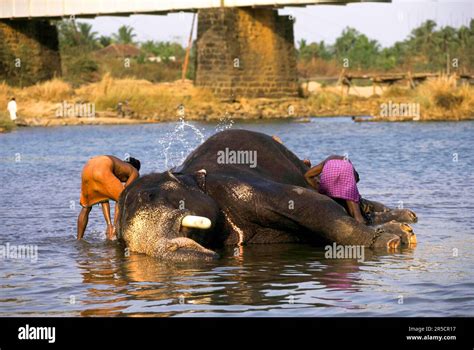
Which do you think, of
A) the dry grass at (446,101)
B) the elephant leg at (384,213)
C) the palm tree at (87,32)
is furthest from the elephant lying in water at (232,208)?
the palm tree at (87,32)

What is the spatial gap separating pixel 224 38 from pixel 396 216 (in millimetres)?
35952

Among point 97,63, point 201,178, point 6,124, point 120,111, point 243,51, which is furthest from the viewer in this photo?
point 97,63

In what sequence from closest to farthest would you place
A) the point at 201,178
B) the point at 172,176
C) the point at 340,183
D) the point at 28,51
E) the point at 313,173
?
the point at 172,176 < the point at 201,178 < the point at 340,183 < the point at 313,173 < the point at 28,51

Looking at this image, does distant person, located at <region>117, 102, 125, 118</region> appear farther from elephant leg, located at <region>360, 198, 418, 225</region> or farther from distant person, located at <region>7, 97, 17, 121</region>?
elephant leg, located at <region>360, 198, 418, 225</region>

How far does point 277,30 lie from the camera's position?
51.0 metres

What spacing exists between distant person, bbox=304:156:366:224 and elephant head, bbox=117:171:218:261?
1.73 m

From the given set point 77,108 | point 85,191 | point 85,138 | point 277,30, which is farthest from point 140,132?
point 85,191

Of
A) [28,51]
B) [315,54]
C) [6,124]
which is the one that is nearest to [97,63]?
[28,51]

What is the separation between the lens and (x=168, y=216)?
419 inches

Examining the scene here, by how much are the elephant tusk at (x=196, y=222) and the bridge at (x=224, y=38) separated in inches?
1436

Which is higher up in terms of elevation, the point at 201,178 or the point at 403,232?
the point at 201,178

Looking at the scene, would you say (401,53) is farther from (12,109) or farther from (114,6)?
(12,109)

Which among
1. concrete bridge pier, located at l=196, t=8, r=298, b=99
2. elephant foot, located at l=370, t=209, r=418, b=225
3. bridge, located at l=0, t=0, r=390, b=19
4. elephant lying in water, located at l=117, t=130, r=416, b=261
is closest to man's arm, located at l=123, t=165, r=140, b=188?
elephant lying in water, located at l=117, t=130, r=416, b=261

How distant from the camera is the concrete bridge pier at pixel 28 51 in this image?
54.1 metres
